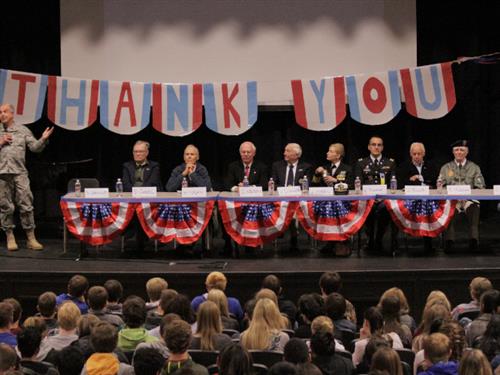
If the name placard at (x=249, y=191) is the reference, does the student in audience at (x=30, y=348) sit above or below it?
below

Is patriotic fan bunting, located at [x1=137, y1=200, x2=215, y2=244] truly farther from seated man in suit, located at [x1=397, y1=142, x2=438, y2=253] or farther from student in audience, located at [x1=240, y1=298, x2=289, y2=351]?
student in audience, located at [x1=240, y1=298, x2=289, y2=351]

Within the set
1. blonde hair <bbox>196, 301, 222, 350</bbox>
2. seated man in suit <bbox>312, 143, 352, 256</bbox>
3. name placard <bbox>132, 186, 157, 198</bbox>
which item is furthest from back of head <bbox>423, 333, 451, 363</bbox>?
name placard <bbox>132, 186, 157, 198</bbox>

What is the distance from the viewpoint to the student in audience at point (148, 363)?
4.57m

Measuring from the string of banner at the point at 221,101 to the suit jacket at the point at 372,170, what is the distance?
0.93 meters

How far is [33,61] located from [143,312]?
7.04 metres

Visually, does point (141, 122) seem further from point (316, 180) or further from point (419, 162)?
point (419, 162)

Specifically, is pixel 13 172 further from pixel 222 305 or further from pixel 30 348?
pixel 30 348

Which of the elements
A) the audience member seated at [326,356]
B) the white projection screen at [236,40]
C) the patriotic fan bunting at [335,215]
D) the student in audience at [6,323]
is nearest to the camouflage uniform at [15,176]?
the white projection screen at [236,40]

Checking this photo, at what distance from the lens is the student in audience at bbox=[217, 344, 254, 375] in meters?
4.38

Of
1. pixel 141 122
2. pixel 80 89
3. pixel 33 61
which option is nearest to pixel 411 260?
→ pixel 141 122

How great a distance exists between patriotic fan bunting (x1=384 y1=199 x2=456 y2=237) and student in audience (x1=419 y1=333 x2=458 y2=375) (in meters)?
4.56

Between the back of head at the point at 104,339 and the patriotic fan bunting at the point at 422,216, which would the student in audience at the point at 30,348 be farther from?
the patriotic fan bunting at the point at 422,216

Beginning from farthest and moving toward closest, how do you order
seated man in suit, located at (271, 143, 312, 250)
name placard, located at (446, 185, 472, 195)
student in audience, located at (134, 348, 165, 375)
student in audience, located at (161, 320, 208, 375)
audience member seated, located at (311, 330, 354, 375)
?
seated man in suit, located at (271, 143, 312, 250) < name placard, located at (446, 185, 472, 195) < audience member seated, located at (311, 330, 354, 375) < student in audience, located at (161, 320, 208, 375) < student in audience, located at (134, 348, 165, 375)

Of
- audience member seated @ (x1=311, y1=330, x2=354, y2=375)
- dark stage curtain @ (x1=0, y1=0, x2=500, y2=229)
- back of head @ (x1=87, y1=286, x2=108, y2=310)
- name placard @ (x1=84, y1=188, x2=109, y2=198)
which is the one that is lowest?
audience member seated @ (x1=311, y1=330, x2=354, y2=375)
